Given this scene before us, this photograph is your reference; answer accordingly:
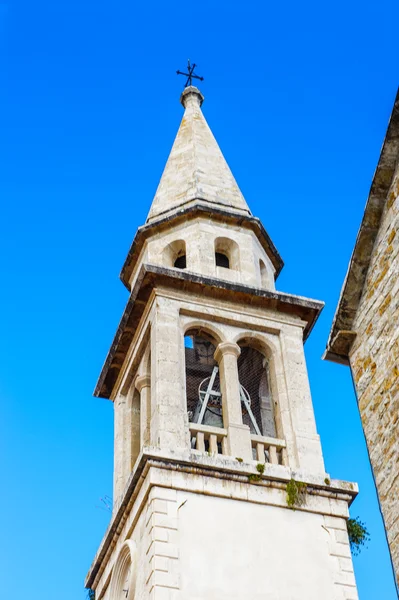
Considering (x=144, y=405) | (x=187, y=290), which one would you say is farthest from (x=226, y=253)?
(x=144, y=405)

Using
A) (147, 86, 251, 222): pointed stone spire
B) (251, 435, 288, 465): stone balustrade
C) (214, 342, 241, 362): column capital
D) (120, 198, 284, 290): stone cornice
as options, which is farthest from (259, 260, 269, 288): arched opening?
(251, 435, 288, 465): stone balustrade

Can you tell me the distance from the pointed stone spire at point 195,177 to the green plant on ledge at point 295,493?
7.45 metres

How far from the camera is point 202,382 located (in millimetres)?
19297

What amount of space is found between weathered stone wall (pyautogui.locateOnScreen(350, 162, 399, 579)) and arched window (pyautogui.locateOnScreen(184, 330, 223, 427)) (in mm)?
8965

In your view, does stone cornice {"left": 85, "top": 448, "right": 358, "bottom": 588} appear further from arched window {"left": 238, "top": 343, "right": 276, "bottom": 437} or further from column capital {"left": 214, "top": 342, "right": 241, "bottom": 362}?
column capital {"left": 214, "top": 342, "right": 241, "bottom": 362}

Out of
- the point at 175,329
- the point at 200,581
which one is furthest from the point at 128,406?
the point at 200,581

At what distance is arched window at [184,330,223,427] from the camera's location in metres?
18.5

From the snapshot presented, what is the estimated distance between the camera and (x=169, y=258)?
70.5 ft

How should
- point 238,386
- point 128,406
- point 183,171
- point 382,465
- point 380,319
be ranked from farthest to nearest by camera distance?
1. point 183,171
2. point 128,406
3. point 238,386
4. point 380,319
5. point 382,465

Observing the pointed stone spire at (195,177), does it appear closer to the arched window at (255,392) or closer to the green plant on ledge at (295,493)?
the arched window at (255,392)

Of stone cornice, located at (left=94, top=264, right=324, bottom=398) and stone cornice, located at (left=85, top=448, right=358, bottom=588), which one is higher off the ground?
stone cornice, located at (left=94, top=264, right=324, bottom=398)

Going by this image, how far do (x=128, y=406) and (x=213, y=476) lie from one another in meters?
4.31

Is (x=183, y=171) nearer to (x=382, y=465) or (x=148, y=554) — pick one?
(x=148, y=554)

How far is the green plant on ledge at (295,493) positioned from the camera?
1633 cm
